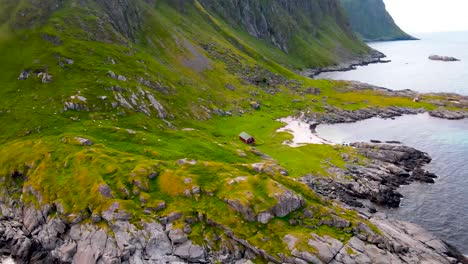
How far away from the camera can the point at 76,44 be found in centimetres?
11544

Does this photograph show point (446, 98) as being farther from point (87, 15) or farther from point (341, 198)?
point (87, 15)

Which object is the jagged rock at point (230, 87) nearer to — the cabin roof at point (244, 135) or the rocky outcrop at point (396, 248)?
the cabin roof at point (244, 135)

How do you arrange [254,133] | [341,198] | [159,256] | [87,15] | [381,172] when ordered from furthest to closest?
[87,15], [254,133], [381,172], [341,198], [159,256]

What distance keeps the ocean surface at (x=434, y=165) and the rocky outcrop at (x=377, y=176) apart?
2.65m

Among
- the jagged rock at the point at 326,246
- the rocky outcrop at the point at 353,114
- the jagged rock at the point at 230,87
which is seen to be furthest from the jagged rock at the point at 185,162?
the jagged rock at the point at 230,87

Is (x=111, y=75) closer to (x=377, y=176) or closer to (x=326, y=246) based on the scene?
(x=377, y=176)

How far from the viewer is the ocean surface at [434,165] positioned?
6950cm

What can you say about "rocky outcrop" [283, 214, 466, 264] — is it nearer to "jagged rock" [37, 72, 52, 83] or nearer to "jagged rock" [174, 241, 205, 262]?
"jagged rock" [174, 241, 205, 262]

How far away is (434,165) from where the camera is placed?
94.3m

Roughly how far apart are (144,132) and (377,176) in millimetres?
56045

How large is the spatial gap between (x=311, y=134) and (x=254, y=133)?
18476 millimetres

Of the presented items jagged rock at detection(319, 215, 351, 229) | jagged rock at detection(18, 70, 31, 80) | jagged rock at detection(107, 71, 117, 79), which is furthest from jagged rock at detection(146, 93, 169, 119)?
jagged rock at detection(319, 215, 351, 229)

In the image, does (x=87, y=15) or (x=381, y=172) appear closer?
(x=381, y=172)

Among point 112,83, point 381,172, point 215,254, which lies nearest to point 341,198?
point 381,172
